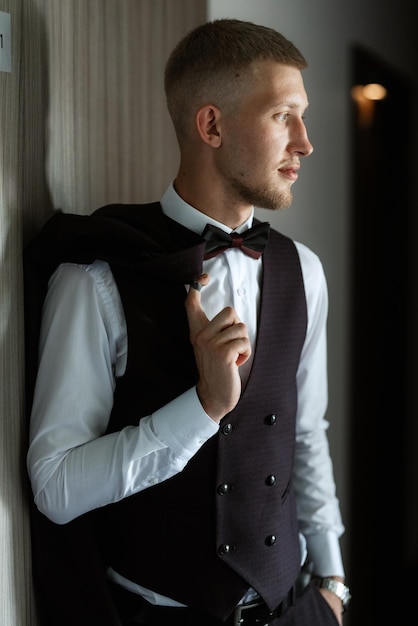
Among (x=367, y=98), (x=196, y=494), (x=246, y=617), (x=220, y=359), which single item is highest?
(x=367, y=98)

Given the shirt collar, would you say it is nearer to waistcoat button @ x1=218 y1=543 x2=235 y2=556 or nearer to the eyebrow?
the eyebrow

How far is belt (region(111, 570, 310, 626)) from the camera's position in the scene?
4.62 ft

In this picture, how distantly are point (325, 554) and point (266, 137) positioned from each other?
999mm

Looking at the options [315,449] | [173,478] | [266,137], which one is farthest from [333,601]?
[266,137]

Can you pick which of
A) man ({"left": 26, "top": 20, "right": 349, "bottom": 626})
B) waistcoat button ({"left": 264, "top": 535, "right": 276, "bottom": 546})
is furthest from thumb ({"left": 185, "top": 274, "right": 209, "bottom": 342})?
waistcoat button ({"left": 264, "top": 535, "right": 276, "bottom": 546})

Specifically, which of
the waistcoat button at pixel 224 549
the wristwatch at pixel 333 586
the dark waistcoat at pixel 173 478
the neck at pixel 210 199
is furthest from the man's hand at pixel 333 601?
the neck at pixel 210 199

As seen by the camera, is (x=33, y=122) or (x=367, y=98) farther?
(x=367, y=98)

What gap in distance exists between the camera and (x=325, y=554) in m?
1.76

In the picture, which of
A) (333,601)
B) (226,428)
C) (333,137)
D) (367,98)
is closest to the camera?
(226,428)

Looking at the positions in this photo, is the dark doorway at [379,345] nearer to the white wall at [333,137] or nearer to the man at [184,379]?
the white wall at [333,137]

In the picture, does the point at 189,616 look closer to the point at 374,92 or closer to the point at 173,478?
the point at 173,478

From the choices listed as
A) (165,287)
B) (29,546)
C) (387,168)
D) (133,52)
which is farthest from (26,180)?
(387,168)

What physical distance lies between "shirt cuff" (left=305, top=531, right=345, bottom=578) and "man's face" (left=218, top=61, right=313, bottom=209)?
2.72 feet

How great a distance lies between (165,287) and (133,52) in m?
0.73
